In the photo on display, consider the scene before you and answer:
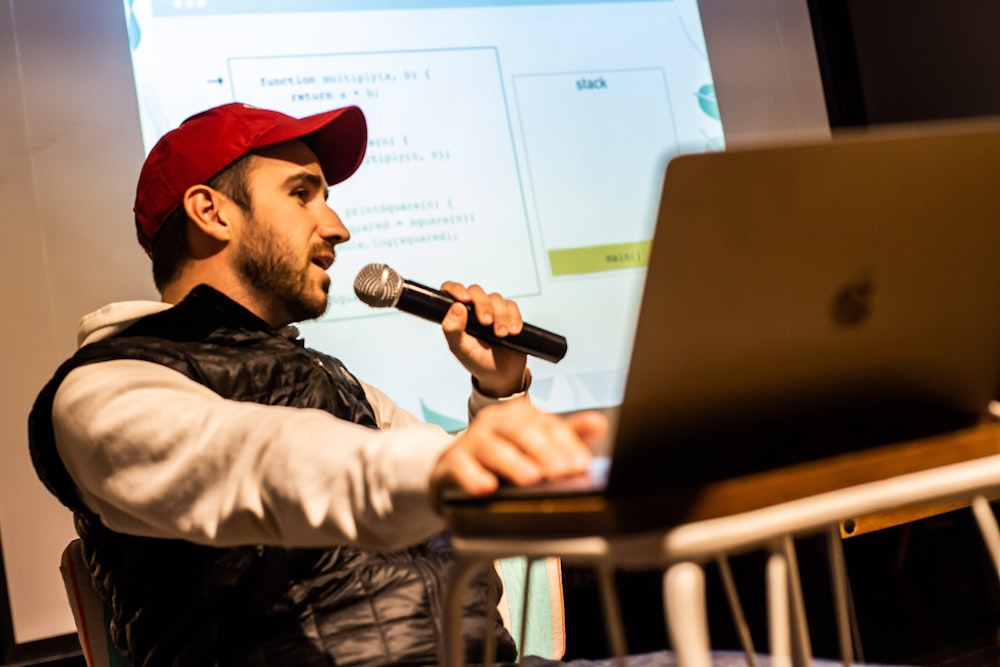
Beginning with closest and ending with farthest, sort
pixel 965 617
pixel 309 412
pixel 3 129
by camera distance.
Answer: pixel 309 412, pixel 3 129, pixel 965 617

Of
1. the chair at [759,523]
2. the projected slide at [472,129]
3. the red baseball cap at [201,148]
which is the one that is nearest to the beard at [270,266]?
the red baseball cap at [201,148]

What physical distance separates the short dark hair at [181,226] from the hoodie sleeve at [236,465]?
0.53m

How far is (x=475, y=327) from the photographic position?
135 cm

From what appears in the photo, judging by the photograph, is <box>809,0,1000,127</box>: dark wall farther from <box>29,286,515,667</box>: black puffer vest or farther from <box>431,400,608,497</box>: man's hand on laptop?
<box>431,400,608,497</box>: man's hand on laptop

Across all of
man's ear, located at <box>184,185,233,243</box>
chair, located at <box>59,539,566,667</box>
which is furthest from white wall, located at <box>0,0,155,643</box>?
man's ear, located at <box>184,185,233,243</box>

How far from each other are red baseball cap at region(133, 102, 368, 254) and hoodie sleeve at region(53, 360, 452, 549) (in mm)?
551

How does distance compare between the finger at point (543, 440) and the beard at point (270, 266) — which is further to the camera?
the beard at point (270, 266)

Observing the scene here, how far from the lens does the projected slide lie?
208 cm

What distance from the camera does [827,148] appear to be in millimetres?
536

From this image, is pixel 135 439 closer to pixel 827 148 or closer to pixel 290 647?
pixel 290 647

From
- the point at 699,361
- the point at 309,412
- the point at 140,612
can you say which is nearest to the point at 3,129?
the point at 140,612

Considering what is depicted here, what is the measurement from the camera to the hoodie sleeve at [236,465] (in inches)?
24.9

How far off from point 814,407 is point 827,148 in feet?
0.52

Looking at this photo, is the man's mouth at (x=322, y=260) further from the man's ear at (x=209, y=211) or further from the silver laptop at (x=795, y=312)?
the silver laptop at (x=795, y=312)
